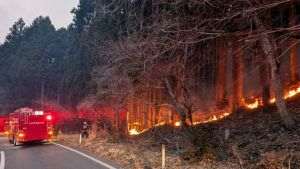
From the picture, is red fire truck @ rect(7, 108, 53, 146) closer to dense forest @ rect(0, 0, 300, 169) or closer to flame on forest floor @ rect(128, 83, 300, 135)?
dense forest @ rect(0, 0, 300, 169)

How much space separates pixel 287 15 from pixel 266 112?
4.34 meters

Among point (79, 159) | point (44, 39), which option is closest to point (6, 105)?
point (44, 39)

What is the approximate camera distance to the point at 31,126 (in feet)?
97.8

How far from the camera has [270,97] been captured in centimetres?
2239

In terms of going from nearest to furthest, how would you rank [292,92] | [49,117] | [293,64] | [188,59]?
[293,64] → [292,92] → [188,59] → [49,117]

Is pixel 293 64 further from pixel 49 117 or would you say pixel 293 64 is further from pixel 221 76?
pixel 49 117

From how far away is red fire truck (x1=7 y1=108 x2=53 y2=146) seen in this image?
29.5 metres

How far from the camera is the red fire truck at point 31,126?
29547mm

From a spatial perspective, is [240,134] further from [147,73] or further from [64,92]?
[64,92]

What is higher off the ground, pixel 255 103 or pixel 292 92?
pixel 292 92

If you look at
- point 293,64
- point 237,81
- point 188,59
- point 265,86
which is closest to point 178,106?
point 188,59

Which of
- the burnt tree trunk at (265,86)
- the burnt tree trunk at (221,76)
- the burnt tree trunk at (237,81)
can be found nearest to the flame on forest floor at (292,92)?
the burnt tree trunk at (265,86)

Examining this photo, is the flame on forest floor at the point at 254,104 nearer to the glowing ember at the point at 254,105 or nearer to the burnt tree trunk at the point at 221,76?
the glowing ember at the point at 254,105

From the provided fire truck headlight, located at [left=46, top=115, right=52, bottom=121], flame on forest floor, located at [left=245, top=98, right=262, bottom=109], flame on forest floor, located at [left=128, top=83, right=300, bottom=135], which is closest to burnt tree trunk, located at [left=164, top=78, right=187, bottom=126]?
flame on forest floor, located at [left=128, top=83, right=300, bottom=135]
